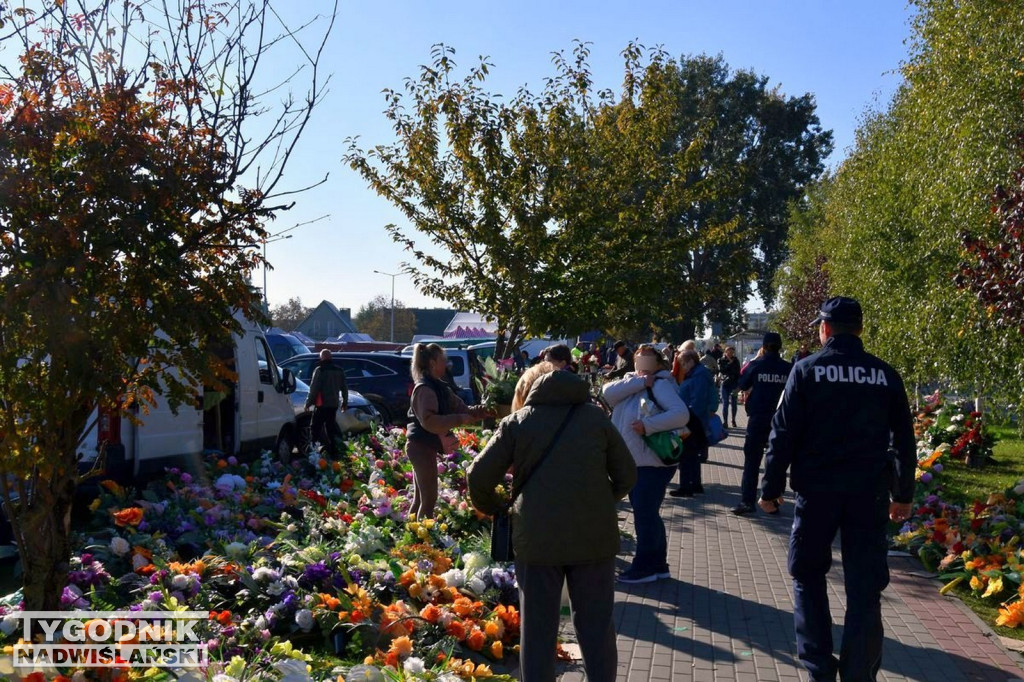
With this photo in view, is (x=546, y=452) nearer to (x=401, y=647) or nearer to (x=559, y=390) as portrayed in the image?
(x=559, y=390)

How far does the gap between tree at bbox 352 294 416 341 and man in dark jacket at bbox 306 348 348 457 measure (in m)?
78.8

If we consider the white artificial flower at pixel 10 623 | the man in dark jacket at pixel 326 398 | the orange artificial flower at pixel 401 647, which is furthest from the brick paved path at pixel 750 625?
the man in dark jacket at pixel 326 398

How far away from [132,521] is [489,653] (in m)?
2.94

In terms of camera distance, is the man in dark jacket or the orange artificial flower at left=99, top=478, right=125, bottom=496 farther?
the man in dark jacket

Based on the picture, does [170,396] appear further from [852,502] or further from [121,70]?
[852,502]

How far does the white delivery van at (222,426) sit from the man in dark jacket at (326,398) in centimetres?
32

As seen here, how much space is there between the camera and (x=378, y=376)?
1914 centimetres

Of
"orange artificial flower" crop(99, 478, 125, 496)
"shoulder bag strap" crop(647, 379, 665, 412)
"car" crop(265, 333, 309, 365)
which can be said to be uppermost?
"car" crop(265, 333, 309, 365)

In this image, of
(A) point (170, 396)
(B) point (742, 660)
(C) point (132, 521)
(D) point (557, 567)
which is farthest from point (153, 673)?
(B) point (742, 660)

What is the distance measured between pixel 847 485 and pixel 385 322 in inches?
3825

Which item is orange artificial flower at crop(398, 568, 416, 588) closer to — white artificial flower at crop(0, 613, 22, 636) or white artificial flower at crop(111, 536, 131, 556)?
white artificial flower at crop(111, 536, 131, 556)

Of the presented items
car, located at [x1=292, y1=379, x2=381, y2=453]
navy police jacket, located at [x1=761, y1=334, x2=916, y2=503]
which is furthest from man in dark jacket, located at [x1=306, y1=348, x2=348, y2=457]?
navy police jacket, located at [x1=761, y1=334, x2=916, y2=503]

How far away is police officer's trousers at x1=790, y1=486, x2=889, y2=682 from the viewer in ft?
17.1

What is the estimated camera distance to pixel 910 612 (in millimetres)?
7145
